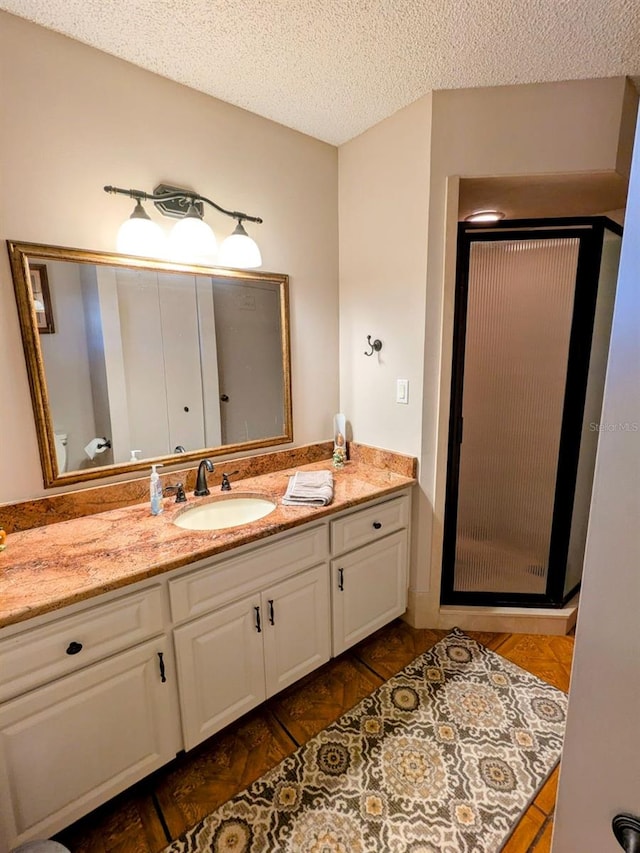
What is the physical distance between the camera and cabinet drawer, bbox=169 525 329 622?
133cm

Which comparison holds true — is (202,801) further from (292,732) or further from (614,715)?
(614,715)

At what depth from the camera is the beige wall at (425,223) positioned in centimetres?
170

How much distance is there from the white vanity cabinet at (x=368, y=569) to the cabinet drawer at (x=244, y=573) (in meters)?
0.12

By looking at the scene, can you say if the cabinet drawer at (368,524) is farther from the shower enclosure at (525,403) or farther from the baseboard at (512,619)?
the baseboard at (512,619)

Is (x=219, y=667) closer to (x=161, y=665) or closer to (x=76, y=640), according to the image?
(x=161, y=665)

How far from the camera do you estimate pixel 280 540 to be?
156cm

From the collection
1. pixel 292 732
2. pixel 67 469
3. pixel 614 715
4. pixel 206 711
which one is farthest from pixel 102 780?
pixel 614 715

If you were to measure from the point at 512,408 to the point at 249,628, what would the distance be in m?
1.65

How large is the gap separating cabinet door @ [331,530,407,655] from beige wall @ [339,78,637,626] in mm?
138

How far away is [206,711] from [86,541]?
74 cm

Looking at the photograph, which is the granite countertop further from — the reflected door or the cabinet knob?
the cabinet knob

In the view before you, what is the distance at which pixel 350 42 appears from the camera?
1.44 meters

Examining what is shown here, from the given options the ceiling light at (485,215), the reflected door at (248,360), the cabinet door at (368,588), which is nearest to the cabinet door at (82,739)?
the cabinet door at (368,588)

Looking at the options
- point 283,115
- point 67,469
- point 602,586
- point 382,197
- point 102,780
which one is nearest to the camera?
point 602,586
